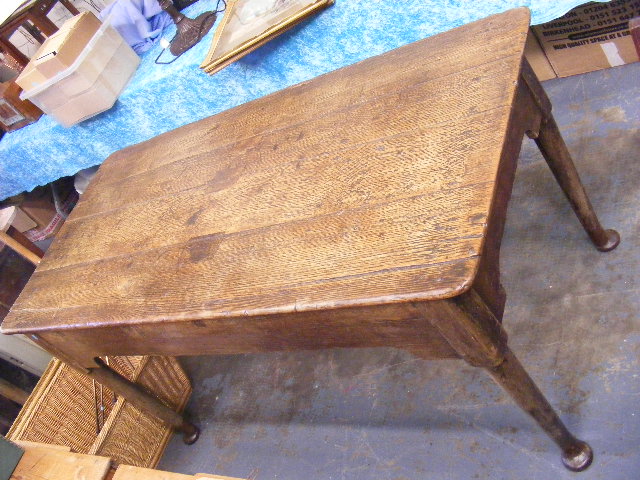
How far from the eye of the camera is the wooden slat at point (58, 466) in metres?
1.40

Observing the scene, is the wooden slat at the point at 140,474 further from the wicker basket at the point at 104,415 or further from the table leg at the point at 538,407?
the wicker basket at the point at 104,415

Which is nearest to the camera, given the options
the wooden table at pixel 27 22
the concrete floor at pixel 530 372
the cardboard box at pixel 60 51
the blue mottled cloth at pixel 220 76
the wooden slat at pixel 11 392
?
the concrete floor at pixel 530 372

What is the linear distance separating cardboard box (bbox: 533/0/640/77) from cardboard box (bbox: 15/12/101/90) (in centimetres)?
203

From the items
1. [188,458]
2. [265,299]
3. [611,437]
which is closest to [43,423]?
[188,458]

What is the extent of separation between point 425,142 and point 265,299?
501 millimetres

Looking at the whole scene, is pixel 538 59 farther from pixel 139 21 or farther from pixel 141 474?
pixel 141 474

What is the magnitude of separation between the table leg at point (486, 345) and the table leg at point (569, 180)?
68 centimetres

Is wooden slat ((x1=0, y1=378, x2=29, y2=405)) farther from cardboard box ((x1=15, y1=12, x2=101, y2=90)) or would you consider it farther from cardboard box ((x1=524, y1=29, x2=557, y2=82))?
cardboard box ((x1=524, y1=29, x2=557, y2=82))

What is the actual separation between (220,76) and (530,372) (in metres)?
1.86

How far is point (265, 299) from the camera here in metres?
1.21

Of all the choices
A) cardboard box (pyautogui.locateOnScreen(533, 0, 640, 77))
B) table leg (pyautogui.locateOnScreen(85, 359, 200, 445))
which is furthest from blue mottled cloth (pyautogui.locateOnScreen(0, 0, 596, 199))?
table leg (pyautogui.locateOnScreen(85, 359, 200, 445))

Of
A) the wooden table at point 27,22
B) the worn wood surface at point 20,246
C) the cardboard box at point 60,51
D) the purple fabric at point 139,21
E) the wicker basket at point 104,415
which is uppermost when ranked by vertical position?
the wooden table at point 27,22

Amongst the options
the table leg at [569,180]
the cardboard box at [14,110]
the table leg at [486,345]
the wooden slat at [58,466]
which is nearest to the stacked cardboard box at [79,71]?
the cardboard box at [14,110]

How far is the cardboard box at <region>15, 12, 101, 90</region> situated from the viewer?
2643mm
